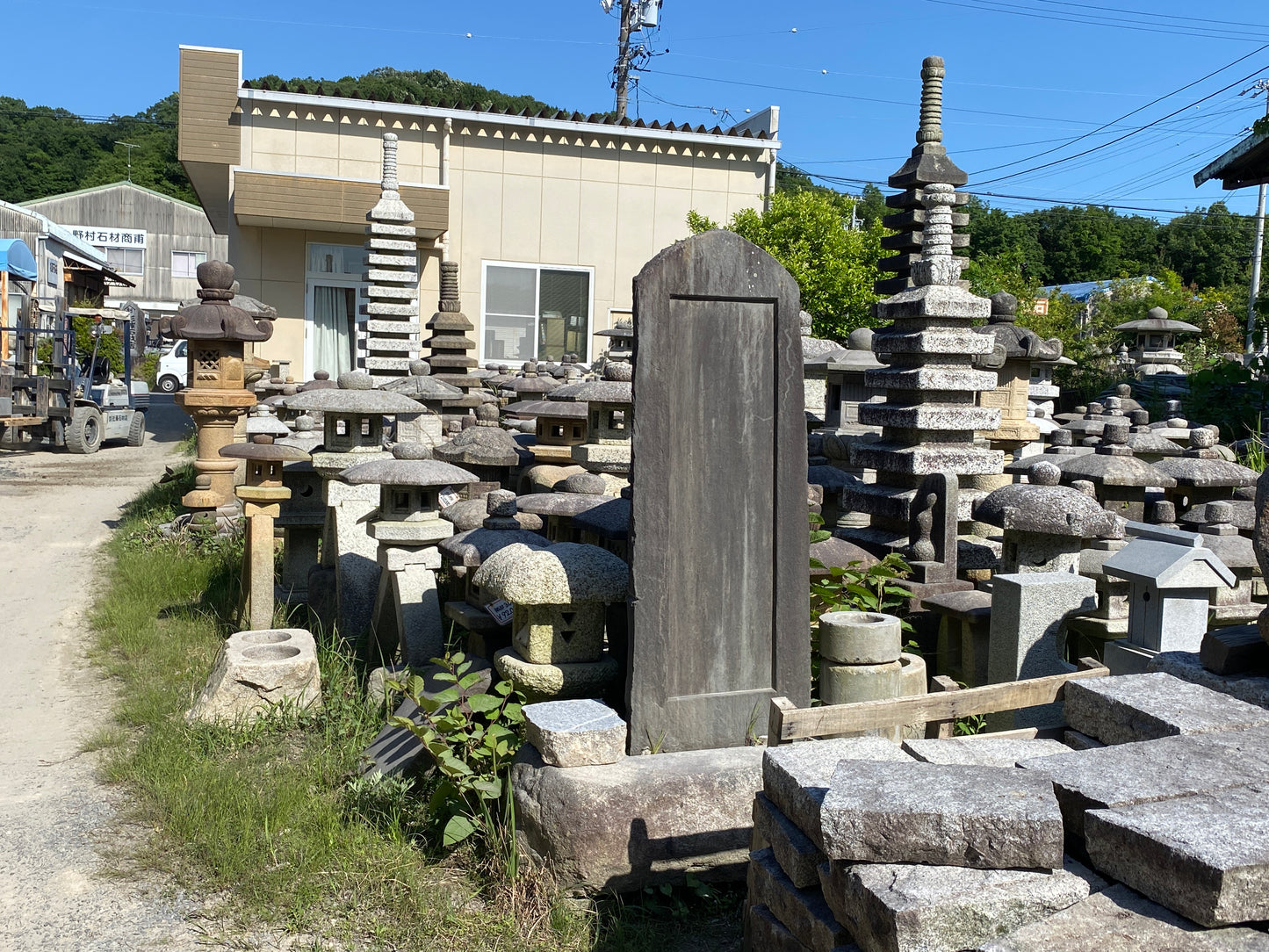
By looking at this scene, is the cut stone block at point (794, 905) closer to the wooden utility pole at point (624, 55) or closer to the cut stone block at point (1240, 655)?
the cut stone block at point (1240, 655)

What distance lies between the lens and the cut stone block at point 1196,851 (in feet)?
7.14

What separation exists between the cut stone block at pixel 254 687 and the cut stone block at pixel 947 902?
3.75 m

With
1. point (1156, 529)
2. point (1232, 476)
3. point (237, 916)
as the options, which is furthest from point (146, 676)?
point (1232, 476)

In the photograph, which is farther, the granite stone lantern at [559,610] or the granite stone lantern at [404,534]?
the granite stone lantern at [404,534]

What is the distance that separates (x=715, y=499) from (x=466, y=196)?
16.8m

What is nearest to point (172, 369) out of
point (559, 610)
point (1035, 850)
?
point (559, 610)

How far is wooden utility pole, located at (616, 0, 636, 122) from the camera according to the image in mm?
29797

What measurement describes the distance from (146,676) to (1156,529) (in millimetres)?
5572

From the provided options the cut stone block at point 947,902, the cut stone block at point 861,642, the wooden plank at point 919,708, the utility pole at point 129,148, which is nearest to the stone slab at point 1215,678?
the wooden plank at point 919,708

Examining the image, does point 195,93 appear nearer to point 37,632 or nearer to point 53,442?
point 53,442

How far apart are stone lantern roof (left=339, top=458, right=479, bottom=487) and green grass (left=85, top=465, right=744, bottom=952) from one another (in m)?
1.04

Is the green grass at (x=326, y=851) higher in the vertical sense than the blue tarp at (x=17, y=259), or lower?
lower

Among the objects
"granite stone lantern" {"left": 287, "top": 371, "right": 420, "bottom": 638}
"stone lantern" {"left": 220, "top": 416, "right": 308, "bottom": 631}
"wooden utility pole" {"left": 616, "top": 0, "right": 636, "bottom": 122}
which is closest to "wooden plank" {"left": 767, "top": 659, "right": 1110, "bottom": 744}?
"granite stone lantern" {"left": 287, "top": 371, "right": 420, "bottom": 638}

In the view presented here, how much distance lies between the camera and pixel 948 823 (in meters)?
2.37
